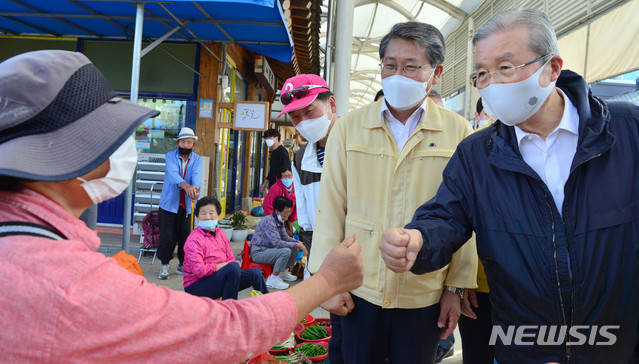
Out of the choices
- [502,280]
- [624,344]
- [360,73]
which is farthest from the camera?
[360,73]

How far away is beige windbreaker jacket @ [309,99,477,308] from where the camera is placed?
181 centimetres

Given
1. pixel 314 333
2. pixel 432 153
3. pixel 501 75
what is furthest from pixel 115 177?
pixel 314 333

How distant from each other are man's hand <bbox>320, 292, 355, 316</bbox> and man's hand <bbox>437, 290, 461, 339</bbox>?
40 cm

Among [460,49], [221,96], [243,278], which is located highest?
[460,49]

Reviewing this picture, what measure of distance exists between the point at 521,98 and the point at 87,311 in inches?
62.5

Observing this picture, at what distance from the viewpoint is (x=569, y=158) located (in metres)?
1.52

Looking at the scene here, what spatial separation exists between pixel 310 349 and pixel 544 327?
2145 millimetres

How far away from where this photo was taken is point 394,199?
6.03 ft

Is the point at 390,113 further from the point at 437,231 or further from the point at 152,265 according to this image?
the point at 152,265

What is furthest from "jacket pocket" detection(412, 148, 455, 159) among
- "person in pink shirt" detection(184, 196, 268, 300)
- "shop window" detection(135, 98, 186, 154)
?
"shop window" detection(135, 98, 186, 154)

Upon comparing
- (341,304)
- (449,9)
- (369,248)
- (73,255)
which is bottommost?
(341,304)

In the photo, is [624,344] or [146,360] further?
[624,344]

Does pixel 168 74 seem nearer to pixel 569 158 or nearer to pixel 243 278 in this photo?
pixel 243 278

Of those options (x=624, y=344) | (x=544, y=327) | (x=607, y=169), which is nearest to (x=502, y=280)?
(x=544, y=327)
